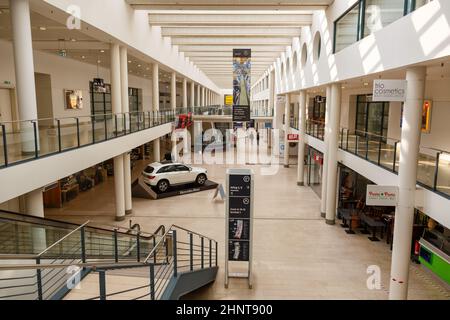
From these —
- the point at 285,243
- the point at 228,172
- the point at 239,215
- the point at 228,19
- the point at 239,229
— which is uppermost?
the point at 228,19

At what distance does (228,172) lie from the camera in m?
9.37

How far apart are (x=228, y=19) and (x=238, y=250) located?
1199cm

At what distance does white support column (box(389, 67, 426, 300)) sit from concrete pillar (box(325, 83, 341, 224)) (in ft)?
20.8

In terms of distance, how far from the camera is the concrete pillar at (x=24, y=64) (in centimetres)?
768

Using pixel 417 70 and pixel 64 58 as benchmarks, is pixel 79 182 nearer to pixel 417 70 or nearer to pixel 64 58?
pixel 64 58

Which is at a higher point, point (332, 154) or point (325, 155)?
point (332, 154)

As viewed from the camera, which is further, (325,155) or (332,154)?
(325,155)

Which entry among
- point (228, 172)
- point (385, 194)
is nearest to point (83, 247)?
point (228, 172)

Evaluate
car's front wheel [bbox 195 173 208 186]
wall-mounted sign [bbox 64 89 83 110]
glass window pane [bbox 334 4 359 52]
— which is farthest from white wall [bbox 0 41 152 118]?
glass window pane [bbox 334 4 359 52]

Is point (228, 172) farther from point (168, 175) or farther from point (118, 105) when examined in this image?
point (168, 175)

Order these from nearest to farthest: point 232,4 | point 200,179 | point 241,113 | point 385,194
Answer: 1. point 385,194
2. point 232,4
3. point 241,113
4. point 200,179

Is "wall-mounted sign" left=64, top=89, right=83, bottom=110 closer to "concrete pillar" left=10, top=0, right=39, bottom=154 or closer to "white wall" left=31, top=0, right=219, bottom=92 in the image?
"white wall" left=31, top=0, right=219, bottom=92

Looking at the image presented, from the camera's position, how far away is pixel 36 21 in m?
11.1

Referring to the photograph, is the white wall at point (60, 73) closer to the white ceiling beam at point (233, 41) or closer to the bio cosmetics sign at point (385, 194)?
the white ceiling beam at point (233, 41)
